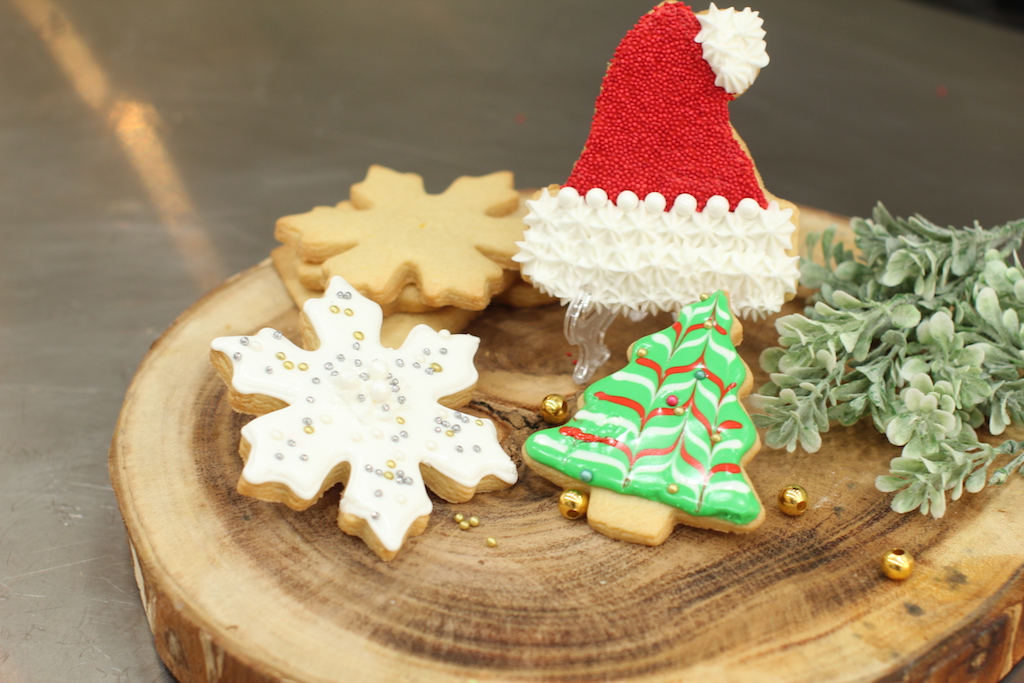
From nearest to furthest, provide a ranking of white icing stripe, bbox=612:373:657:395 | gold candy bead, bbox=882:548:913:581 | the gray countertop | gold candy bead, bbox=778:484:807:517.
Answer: gold candy bead, bbox=882:548:913:581 → gold candy bead, bbox=778:484:807:517 → white icing stripe, bbox=612:373:657:395 → the gray countertop

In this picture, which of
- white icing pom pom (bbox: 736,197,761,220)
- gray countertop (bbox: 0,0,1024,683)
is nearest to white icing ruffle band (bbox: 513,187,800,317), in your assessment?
white icing pom pom (bbox: 736,197,761,220)

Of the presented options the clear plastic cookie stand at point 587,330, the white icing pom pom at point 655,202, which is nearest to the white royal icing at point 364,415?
the clear plastic cookie stand at point 587,330

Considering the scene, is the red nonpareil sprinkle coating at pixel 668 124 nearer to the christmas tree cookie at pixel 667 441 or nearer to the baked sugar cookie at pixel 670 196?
the baked sugar cookie at pixel 670 196

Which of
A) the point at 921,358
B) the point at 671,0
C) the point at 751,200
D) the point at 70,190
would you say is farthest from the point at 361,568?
the point at 70,190

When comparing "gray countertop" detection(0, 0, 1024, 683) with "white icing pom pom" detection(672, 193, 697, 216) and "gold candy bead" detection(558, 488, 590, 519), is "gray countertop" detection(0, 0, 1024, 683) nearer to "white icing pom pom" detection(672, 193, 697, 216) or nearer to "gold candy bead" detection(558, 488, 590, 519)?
"gold candy bead" detection(558, 488, 590, 519)

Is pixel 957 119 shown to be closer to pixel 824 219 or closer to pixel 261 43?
pixel 824 219
